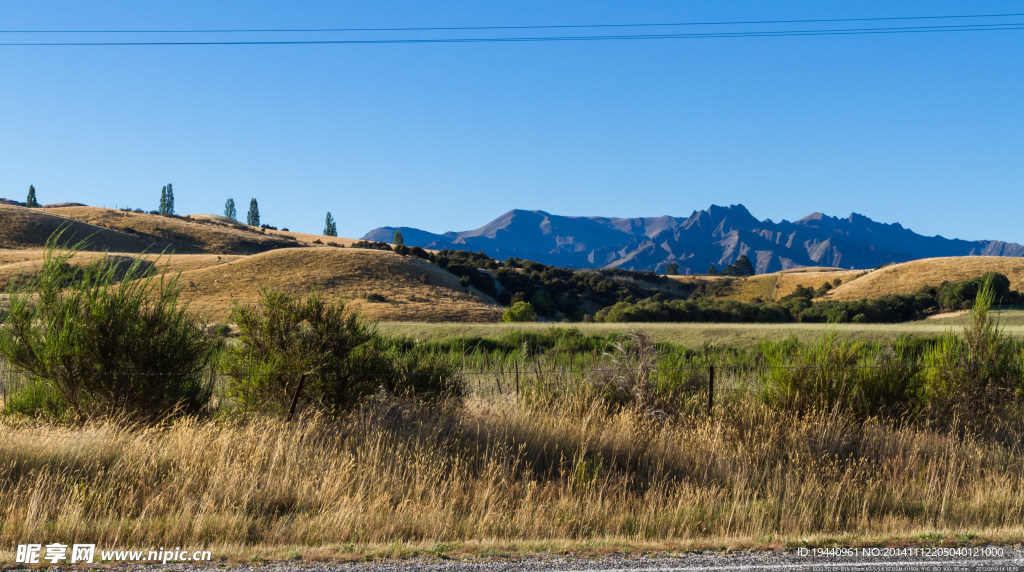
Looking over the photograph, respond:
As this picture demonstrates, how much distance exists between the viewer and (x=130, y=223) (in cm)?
11400

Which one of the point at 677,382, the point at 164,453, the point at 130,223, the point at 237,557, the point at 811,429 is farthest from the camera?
the point at 130,223

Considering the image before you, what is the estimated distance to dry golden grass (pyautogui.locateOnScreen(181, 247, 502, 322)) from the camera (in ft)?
171

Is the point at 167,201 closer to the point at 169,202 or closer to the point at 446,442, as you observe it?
the point at 169,202

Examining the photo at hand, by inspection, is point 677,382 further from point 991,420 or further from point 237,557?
point 237,557

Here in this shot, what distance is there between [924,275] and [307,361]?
85179 millimetres

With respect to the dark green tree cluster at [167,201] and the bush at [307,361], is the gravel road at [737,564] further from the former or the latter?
the dark green tree cluster at [167,201]

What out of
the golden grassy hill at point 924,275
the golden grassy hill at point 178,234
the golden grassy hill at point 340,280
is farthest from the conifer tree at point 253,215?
the golden grassy hill at point 924,275

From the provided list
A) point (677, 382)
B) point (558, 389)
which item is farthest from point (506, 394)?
point (677, 382)

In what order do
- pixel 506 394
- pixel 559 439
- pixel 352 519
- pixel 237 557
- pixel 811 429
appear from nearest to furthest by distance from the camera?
pixel 237 557 → pixel 352 519 → pixel 559 439 → pixel 811 429 → pixel 506 394

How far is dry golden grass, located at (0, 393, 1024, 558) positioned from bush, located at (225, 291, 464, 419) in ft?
2.37

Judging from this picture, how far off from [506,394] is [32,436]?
711 cm

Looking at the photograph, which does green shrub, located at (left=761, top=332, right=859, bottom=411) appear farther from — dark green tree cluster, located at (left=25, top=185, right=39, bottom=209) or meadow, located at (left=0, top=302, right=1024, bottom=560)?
dark green tree cluster, located at (left=25, top=185, right=39, bottom=209)

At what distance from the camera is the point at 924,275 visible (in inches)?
3159

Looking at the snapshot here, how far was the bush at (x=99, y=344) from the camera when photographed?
387 inches
